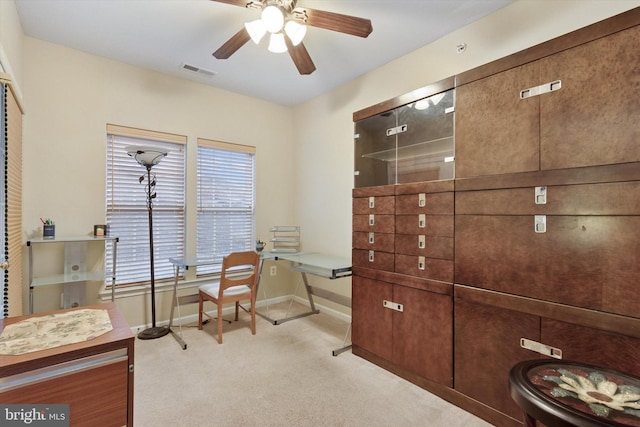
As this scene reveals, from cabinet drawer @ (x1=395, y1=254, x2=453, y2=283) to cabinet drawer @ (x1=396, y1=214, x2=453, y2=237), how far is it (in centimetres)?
19

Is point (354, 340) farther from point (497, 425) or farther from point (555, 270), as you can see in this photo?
point (555, 270)

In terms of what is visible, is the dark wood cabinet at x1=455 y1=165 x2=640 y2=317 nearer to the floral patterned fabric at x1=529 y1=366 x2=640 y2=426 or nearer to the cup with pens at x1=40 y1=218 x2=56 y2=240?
A: the floral patterned fabric at x1=529 y1=366 x2=640 y2=426

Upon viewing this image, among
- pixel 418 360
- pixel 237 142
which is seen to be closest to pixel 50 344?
pixel 418 360

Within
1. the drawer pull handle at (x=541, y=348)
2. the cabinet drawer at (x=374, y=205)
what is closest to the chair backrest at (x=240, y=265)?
the cabinet drawer at (x=374, y=205)

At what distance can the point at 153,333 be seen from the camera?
302 cm

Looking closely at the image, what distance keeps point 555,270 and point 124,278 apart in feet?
11.9

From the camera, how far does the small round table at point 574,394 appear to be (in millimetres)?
943

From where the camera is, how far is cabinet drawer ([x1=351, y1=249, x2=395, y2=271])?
2.39 metres

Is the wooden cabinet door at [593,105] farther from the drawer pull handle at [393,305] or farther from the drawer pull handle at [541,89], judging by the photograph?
the drawer pull handle at [393,305]

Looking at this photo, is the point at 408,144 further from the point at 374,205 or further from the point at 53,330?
the point at 53,330

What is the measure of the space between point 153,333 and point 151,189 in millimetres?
1503

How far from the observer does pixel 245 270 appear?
387 centimetres

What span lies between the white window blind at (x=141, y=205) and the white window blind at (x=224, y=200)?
0.76 ft

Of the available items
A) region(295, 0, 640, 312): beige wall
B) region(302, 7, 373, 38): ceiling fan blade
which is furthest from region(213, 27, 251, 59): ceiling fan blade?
region(295, 0, 640, 312): beige wall
